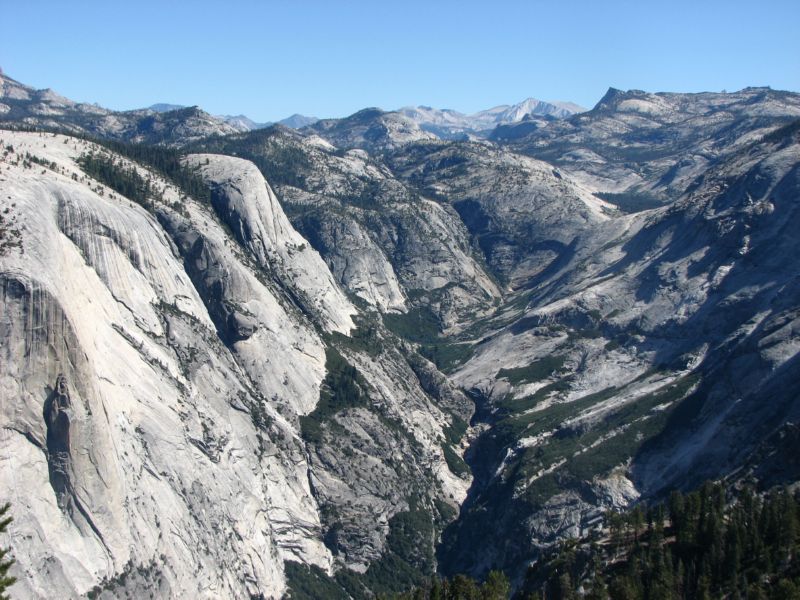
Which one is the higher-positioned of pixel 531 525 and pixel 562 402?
pixel 562 402

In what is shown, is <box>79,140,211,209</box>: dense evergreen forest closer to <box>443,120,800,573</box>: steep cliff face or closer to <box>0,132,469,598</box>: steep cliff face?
<box>0,132,469,598</box>: steep cliff face

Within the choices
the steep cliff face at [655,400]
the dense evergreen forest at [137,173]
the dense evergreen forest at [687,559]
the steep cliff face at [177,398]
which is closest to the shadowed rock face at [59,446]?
the steep cliff face at [177,398]

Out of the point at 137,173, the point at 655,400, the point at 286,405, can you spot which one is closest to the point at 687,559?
the point at 655,400

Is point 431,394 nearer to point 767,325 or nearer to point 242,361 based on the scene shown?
point 242,361

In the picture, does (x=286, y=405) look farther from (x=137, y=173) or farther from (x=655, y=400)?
(x=655, y=400)

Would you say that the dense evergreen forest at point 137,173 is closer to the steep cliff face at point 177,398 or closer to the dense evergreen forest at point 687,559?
the steep cliff face at point 177,398

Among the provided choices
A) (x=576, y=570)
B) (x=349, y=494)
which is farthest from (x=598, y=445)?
(x=576, y=570)

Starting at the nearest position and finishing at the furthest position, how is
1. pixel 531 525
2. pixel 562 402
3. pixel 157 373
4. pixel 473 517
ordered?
pixel 157 373 → pixel 531 525 → pixel 473 517 → pixel 562 402
